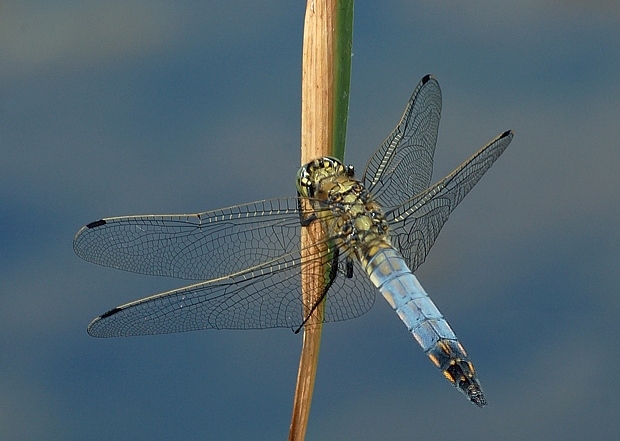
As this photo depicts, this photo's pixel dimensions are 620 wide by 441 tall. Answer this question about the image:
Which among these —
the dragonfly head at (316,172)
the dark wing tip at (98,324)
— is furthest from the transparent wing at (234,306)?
the dragonfly head at (316,172)

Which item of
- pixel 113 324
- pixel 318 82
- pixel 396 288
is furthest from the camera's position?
pixel 396 288

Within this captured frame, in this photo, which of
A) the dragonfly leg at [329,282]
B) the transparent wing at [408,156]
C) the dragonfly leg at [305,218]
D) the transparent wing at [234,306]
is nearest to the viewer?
the dragonfly leg at [329,282]

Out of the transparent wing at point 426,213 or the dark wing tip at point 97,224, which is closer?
the dark wing tip at point 97,224

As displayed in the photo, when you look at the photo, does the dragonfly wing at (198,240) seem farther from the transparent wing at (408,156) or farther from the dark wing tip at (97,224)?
the transparent wing at (408,156)

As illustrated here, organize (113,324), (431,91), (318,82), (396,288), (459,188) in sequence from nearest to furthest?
(318,82)
(113,324)
(396,288)
(459,188)
(431,91)

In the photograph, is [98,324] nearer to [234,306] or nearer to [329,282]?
[234,306]

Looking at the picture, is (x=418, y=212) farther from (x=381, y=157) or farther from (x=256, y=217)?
(x=256, y=217)

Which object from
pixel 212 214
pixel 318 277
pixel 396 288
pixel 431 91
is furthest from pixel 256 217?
pixel 431 91
